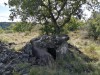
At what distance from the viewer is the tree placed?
13.8 meters

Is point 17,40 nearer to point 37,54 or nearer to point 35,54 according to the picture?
point 35,54

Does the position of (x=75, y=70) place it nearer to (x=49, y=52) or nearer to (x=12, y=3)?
Answer: (x=49, y=52)

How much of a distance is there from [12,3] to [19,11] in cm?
59

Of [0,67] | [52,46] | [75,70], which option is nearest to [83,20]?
[52,46]

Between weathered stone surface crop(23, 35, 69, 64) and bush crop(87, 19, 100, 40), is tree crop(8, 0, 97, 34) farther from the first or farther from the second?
bush crop(87, 19, 100, 40)

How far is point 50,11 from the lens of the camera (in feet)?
48.1

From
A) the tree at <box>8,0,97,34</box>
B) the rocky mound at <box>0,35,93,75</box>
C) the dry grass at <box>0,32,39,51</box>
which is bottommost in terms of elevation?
the rocky mound at <box>0,35,93,75</box>

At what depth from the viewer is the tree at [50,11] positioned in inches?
542

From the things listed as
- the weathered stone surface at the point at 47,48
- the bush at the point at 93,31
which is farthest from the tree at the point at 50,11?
the bush at the point at 93,31

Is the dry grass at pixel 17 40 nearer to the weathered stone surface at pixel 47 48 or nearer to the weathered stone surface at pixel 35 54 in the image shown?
the weathered stone surface at pixel 35 54

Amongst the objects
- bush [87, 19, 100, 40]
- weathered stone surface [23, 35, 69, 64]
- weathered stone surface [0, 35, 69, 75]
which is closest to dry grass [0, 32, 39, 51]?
weathered stone surface [0, 35, 69, 75]

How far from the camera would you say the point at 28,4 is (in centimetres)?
1318

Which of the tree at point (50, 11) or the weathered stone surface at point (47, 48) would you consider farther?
the tree at point (50, 11)

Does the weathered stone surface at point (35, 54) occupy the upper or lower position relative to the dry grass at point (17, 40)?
lower
